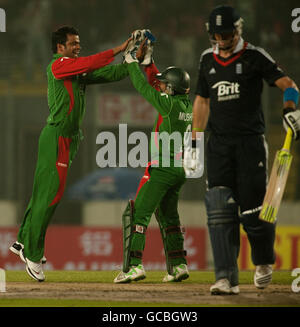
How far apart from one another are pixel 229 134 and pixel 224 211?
0.55m

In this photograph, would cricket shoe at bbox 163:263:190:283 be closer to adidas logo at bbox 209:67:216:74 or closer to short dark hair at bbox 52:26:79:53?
adidas logo at bbox 209:67:216:74

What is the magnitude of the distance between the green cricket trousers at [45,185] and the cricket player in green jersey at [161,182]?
2.15 feet

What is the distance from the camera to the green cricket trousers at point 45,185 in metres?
6.20

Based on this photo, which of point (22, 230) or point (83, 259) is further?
point (83, 259)

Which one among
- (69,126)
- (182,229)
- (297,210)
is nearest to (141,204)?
(182,229)

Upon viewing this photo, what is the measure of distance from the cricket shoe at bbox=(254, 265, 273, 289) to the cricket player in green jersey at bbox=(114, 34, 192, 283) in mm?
874

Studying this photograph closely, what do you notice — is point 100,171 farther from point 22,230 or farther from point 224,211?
point 224,211

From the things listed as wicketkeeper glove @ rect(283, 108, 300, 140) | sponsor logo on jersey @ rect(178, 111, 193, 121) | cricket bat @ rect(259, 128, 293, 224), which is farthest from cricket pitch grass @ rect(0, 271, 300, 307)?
sponsor logo on jersey @ rect(178, 111, 193, 121)

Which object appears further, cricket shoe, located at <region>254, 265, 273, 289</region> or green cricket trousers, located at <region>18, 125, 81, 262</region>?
green cricket trousers, located at <region>18, 125, 81, 262</region>

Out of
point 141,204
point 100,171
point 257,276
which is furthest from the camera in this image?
point 100,171

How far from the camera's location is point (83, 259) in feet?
45.2

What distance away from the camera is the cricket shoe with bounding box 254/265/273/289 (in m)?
5.52

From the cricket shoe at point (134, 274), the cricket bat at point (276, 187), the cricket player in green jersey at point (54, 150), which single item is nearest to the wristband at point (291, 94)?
the cricket bat at point (276, 187)

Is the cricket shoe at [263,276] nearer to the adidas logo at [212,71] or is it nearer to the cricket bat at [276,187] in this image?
the cricket bat at [276,187]
